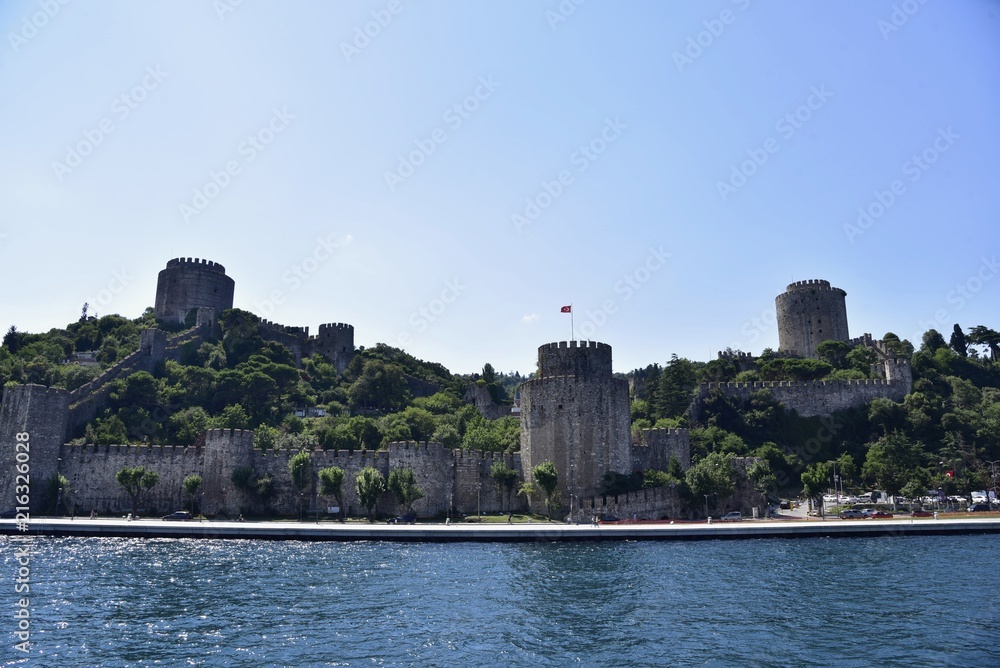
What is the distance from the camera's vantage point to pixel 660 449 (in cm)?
5138

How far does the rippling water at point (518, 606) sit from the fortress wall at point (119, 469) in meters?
13.1

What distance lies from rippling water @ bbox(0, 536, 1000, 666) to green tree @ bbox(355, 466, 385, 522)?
30.5 feet

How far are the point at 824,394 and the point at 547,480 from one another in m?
32.1

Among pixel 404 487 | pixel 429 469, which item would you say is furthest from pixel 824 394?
pixel 404 487

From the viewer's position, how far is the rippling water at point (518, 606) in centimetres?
1742

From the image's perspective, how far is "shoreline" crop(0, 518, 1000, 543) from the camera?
37.5 meters

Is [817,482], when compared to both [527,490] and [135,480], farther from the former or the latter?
[135,480]

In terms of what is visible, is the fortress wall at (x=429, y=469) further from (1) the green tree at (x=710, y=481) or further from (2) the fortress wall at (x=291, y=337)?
(2) the fortress wall at (x=291, y=337)

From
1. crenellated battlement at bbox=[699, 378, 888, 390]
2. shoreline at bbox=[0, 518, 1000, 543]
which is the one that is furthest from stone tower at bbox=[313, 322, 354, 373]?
shoreline at bbox=[0, 518, 1000, 543]

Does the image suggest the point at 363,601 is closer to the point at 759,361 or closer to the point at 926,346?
the point at 759,361

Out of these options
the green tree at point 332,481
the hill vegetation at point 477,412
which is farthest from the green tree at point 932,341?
the green tree at point 332,481

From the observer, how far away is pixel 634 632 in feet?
63.2

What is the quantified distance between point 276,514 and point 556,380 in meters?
19.9

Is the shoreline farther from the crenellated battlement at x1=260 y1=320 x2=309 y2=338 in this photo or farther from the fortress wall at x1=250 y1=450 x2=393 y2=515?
the crenellated battlement at x1=260 y1=320 x2=309 y2=338
